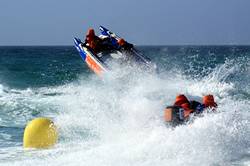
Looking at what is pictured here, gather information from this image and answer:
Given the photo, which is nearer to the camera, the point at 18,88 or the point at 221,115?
the point at 221,115

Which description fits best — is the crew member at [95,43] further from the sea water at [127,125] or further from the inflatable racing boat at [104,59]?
the sea water at [127,125]

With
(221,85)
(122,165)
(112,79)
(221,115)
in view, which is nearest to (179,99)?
(221,115)

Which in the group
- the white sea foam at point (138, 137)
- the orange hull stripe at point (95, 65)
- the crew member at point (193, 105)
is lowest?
the white sea foam at point (138, 137)

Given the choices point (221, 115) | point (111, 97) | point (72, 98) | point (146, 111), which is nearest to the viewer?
point (221, 115)

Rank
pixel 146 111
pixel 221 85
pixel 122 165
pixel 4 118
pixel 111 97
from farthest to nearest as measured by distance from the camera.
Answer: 1. pixel 221 85
2. pixel 111 97
3. pixel 4 118
4. pixel 146 111
5. pixel 122 165

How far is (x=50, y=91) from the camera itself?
17.2 meters

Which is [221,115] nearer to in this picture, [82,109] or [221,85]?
[82,109]

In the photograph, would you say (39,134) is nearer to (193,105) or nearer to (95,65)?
(193,105)

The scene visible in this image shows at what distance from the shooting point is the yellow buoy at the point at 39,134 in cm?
798

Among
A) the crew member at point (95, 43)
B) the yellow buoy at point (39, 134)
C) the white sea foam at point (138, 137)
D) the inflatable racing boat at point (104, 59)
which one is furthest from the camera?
the crew member at point (95, 43)

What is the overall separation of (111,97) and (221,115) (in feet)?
20.6

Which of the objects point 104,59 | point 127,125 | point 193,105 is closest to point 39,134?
point 127,125

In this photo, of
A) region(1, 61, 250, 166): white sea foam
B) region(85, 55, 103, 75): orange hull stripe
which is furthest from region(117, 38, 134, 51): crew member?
region(1, 61, 250, 166): white sea foam

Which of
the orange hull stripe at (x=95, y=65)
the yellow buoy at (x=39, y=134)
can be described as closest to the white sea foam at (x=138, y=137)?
the yellow buoy at (x=39, y=134)
